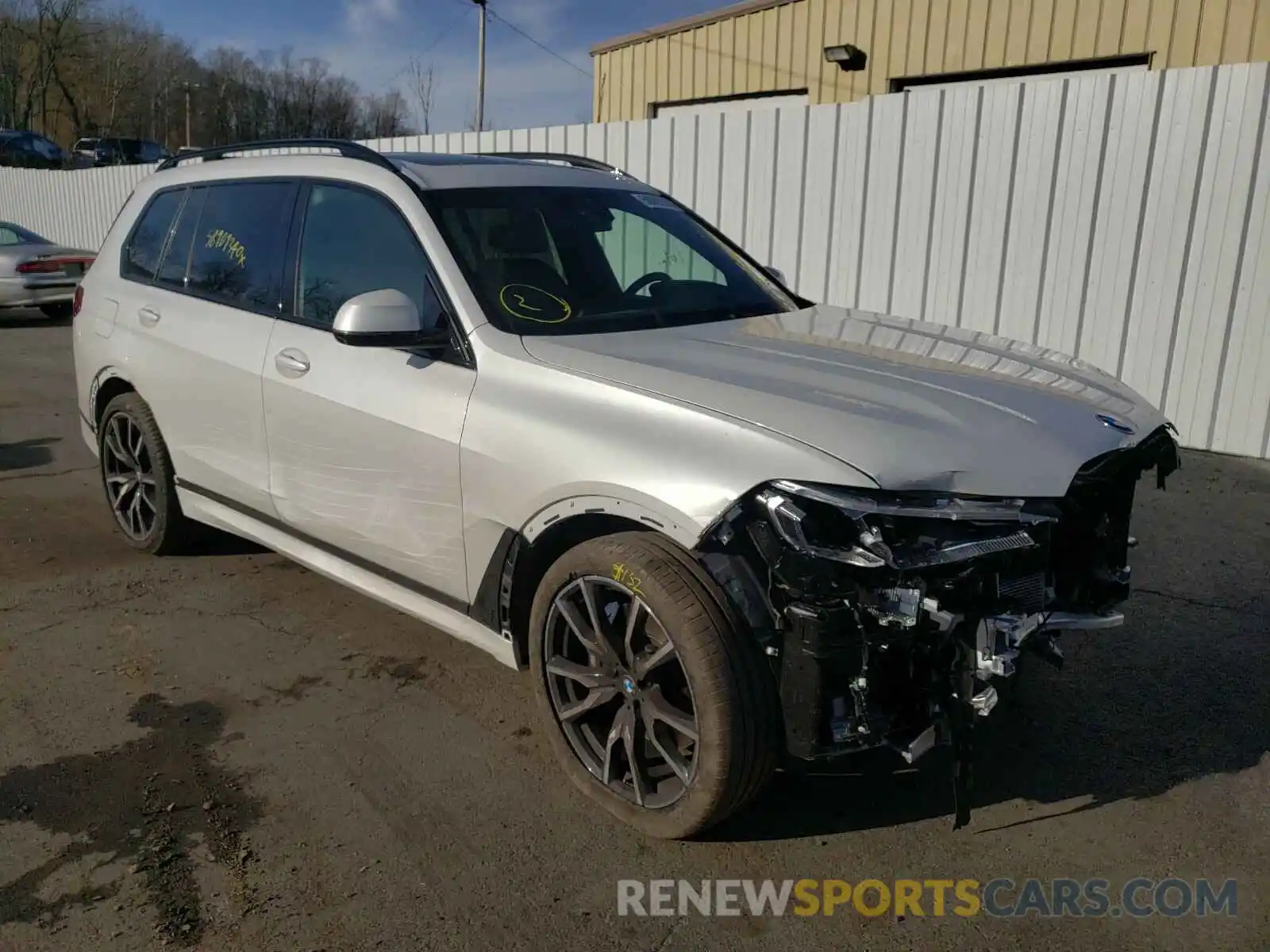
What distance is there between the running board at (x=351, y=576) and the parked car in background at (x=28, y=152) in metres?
37.2

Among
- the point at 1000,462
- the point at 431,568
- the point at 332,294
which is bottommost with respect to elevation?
the point at 431,568

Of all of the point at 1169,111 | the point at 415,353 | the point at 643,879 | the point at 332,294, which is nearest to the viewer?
the point at 643,879

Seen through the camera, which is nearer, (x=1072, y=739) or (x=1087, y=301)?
(x=1072, y=739)

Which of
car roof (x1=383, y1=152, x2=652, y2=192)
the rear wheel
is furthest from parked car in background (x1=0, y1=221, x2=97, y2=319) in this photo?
car roof (x1=383, y1=152, x2=652, y2=192)

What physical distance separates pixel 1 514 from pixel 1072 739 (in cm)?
576

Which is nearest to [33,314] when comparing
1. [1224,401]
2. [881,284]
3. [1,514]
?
[1,514]

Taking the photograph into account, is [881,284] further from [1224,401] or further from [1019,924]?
[1019,924]

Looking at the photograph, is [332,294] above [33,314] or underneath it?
above

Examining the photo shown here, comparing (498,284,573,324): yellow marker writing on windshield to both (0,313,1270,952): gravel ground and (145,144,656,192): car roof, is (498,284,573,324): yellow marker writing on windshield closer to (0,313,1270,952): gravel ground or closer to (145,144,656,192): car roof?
(145,144,656,192): car roof

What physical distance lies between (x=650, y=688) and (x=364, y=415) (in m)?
1.45

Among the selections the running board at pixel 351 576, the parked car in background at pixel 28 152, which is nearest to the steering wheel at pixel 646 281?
the running board at pixel 351 576

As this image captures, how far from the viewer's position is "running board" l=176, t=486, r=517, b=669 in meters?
3.52

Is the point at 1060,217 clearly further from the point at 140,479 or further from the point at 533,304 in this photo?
the point at 140,479

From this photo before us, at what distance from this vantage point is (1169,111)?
7.18 metres
